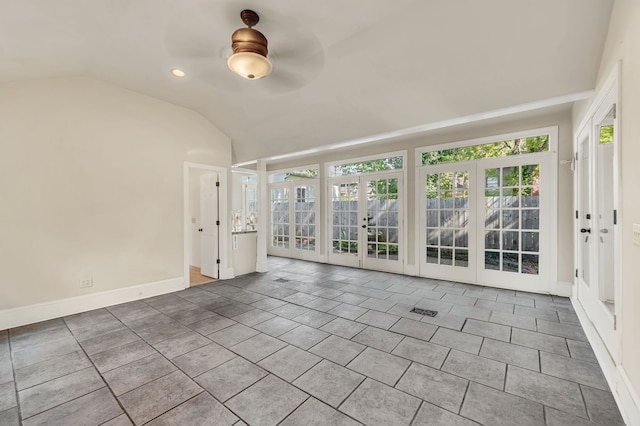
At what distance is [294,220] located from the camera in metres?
7.09

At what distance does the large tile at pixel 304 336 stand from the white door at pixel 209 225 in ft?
9.16

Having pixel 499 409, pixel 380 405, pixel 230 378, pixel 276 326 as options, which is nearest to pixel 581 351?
pixel 499 409

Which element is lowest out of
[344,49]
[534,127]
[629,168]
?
[629,168]

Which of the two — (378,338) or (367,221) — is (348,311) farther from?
(367,221)

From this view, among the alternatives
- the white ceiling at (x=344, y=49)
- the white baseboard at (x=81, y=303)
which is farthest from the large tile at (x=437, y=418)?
the white baseboard at (x=81, y=303)

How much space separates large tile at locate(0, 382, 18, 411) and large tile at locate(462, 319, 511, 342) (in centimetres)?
370

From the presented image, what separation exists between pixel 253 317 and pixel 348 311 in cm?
116

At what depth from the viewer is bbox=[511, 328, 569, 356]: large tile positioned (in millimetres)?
2426

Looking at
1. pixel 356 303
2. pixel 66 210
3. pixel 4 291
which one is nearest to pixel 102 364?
pixel 4 291

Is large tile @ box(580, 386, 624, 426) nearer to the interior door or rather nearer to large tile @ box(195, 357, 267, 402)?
the interior door

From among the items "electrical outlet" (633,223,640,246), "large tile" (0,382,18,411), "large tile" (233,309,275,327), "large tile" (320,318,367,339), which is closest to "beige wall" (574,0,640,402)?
"electrical outlet" (633,223,640,246)

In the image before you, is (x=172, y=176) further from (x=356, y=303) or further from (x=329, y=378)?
(x=329, y=378)

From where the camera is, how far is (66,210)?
3.41 meters

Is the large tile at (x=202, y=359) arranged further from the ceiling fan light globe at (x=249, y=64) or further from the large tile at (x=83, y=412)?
the ceiling fan light globe at (x=249, y=64)
